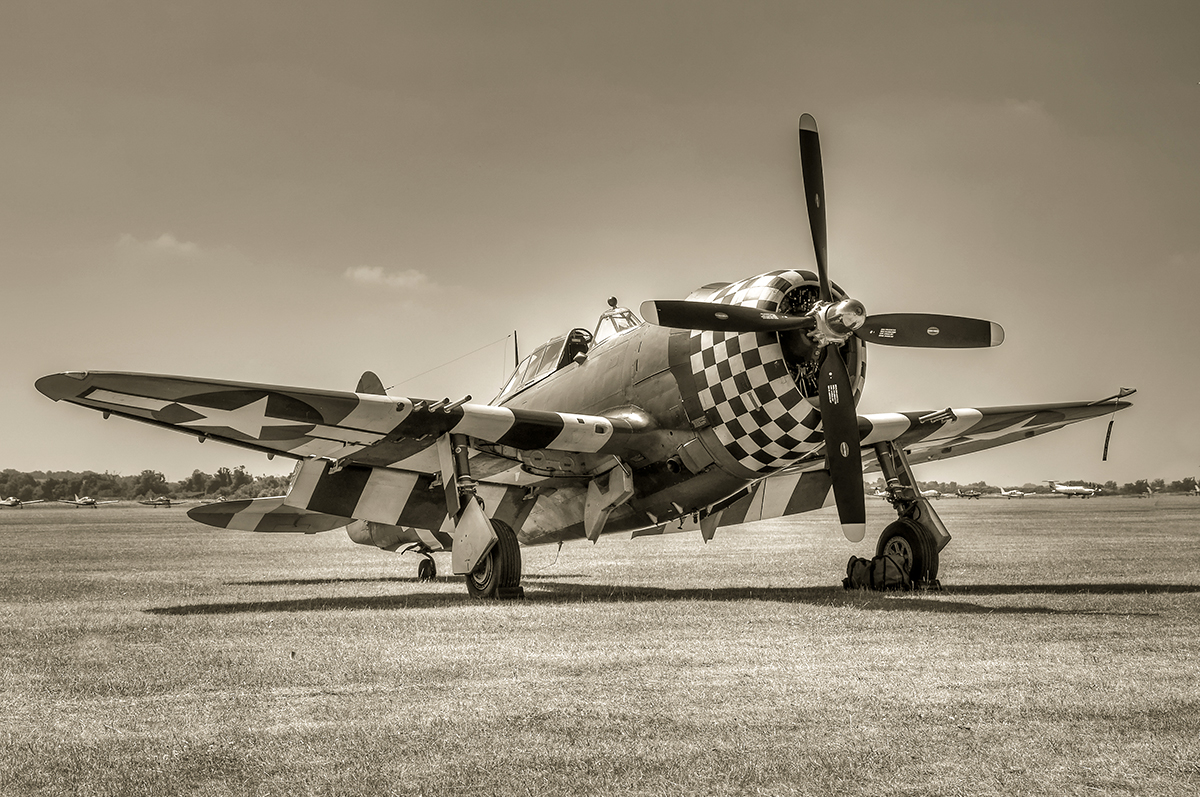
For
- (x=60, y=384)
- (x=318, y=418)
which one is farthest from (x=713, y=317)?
(x=60, y=384)

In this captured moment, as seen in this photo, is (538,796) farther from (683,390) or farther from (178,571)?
(178,571)

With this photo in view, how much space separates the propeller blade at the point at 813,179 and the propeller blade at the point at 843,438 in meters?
1.29

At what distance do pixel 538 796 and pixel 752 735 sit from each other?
1276 mm

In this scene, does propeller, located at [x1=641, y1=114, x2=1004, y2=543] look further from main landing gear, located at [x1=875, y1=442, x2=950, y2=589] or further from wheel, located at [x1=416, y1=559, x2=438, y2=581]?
wheel, located at [x1=416, y1=559, x2=438, y2=581]

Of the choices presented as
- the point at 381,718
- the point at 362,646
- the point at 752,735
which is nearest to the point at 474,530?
the point at 362,646

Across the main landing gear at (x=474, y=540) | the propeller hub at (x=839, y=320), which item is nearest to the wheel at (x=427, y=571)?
the main landing gear at (x=474, y=540)

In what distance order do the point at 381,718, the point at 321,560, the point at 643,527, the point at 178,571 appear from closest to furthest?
the point at 381,718
the point at 643,527
the point at 178,571
the point at 321,560

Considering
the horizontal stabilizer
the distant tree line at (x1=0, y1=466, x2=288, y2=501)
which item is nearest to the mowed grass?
the horizontal stabilizer

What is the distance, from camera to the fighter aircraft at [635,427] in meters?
10.9

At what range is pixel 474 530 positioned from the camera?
12047 mm

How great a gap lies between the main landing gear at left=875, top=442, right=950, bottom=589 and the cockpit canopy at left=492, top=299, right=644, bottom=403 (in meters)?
4.03

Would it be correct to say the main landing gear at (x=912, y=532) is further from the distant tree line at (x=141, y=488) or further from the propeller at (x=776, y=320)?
the distant tree line at (x=141, y=488)

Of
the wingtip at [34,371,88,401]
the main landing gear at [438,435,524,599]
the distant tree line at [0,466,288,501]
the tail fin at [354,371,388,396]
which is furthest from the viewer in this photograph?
the distant tree line at [0,466,288,501]

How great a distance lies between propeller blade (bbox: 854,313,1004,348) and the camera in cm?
1133
